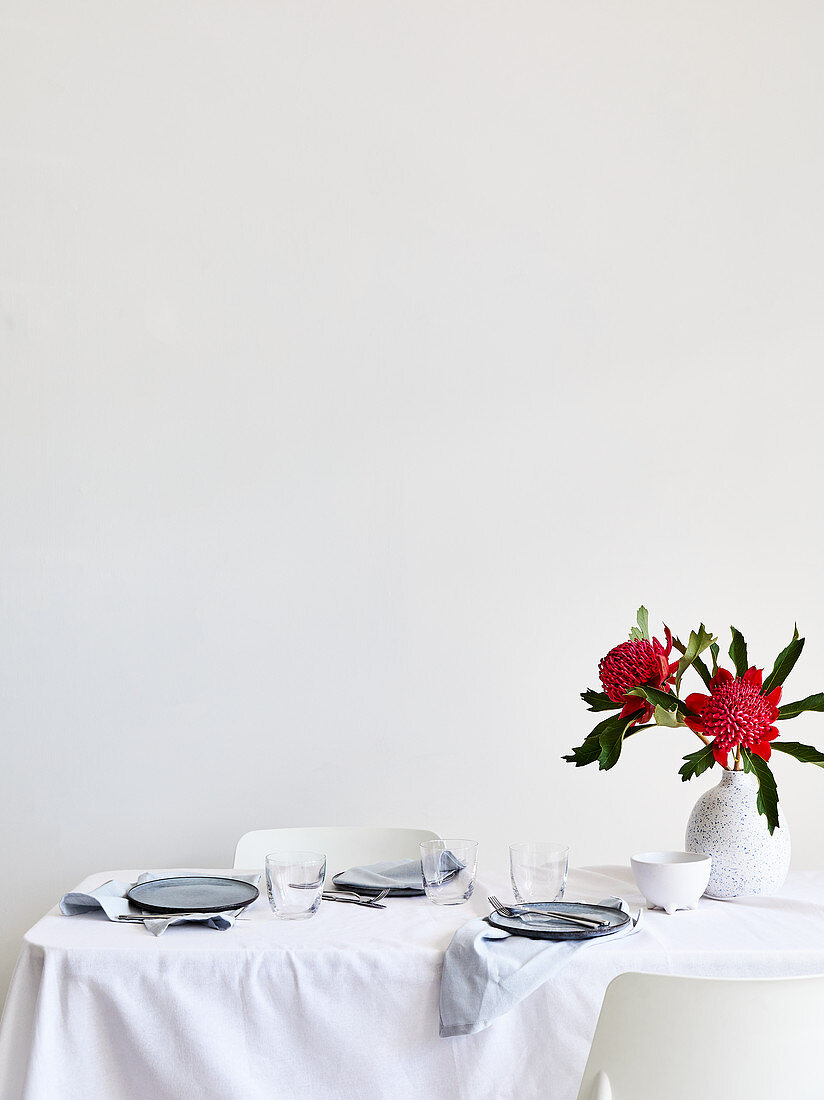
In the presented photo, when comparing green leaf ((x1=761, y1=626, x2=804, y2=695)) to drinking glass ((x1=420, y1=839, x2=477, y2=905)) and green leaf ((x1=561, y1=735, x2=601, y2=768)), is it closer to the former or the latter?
green leaf ((x1=561, y1=735, x2=601, y2=768))

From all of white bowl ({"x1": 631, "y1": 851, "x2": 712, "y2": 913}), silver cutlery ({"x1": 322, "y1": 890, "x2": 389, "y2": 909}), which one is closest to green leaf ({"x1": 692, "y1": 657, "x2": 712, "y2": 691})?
white bowl ({"x1": 631, "y1": 851, "x2": 712, "y2": 913})

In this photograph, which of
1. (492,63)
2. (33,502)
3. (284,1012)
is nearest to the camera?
(284,1012)

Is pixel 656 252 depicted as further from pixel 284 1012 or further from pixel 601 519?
pixel 284 1012

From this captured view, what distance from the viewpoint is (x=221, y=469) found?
7.18 feet

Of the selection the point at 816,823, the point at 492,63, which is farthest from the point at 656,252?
the point at 816,823

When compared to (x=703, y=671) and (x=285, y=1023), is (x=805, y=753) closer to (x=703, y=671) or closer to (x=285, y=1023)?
(x=703, y=671)

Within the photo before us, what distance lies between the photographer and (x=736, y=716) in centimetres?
143

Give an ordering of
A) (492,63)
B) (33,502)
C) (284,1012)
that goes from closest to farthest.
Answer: (284,1012), (33,502), (492,63)

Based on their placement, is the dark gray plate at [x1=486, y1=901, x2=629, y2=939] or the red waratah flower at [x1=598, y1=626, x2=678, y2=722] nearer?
the dark gray plate at [x1=486, y1=901, x2=629, y2=939]

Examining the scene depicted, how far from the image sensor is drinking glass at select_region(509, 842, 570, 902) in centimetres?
138

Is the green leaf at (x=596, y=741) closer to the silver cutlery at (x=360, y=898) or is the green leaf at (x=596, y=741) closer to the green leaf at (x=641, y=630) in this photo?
the green leaf at (x=641, y=630)

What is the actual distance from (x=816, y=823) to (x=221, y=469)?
155 centimetres

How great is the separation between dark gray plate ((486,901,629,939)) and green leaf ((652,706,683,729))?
0.86 feet

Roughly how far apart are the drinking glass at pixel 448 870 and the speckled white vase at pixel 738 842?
0.34m
